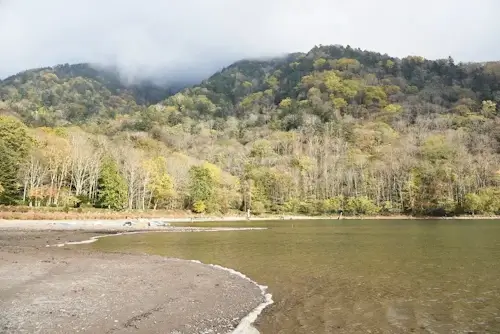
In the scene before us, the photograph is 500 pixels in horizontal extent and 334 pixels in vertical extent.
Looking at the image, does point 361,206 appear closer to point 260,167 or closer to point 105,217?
point 260,167

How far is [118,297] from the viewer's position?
47.7 ft

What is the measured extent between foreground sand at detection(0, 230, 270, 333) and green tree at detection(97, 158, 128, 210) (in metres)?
60.9

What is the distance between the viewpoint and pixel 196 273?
2061cm

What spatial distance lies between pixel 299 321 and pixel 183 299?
426 cm

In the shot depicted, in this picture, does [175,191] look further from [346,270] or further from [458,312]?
[458,312]

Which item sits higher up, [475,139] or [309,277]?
[475,139]

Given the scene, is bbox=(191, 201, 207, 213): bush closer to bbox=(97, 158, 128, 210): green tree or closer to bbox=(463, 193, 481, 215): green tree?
bbox=(97, 158, 128, 210): green tree

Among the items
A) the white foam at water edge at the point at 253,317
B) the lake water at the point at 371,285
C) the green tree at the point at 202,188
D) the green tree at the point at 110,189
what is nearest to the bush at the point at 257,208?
the green tree at the point at 202,188

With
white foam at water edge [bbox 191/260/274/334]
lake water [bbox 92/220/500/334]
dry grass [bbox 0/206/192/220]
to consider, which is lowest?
lake water [bbox 92/220/500/334]

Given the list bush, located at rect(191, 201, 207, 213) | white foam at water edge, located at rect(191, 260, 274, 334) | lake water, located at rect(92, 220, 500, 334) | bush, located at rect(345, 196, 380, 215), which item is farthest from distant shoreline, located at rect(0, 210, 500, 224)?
white foam at water edge, located at rect(191, 260, 274, 334)

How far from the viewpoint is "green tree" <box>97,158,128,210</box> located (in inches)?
3241

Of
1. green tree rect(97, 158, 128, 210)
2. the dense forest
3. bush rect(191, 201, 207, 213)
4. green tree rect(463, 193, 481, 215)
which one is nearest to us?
the dense forest

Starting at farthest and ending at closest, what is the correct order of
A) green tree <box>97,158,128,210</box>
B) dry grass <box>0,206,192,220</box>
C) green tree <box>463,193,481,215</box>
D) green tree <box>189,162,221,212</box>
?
green tree <box>463,193,481,215</box> < green tree <box>189,162,221,212</box> < green tree <box>97,158,128,210</box> < dry grass <box>0,206,192,220</box>

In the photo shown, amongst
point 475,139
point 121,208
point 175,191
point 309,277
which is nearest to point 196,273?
point 309,277
